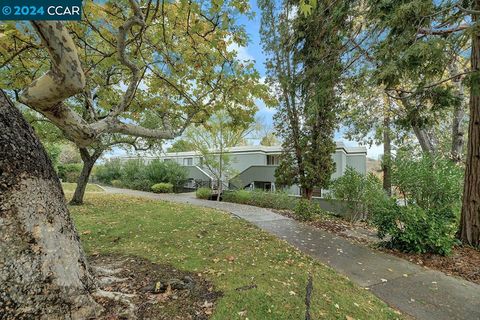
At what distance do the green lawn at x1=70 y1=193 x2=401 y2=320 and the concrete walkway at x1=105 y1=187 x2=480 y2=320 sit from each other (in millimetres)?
352

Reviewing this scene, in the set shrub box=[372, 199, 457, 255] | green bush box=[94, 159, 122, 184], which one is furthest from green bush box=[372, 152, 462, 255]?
green bush box=[94, 159, 122, 184]

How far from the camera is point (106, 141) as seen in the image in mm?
10898

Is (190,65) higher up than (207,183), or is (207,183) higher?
(190,65)

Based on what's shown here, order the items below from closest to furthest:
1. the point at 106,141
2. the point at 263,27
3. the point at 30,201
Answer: the point at 30,201 → the point at 263,27 → the point at 106,141

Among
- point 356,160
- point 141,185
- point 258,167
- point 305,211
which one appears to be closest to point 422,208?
point 305,211

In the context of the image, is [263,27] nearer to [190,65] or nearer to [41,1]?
[190,65]

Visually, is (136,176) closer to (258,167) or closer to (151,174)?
(151,174)

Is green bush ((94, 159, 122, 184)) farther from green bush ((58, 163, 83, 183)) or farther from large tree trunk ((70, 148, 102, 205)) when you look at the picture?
large tree trunk ((70, 148, 102, 205))

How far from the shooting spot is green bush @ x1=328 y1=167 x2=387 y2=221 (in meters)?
7.92

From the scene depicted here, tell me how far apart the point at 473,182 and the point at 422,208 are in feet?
3.61

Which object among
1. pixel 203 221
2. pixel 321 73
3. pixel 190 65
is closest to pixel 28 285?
pixel 190 65

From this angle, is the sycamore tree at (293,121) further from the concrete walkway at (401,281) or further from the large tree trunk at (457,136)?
the large tree trunk at (457,136)

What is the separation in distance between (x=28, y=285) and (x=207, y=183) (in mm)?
18286

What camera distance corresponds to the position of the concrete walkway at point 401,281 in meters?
3.03
